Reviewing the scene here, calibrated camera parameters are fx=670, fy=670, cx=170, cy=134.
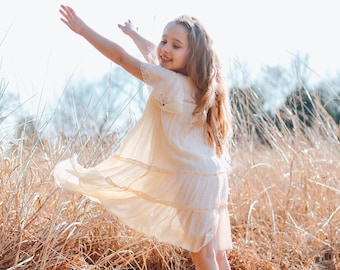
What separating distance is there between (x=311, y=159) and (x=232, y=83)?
2.20ft

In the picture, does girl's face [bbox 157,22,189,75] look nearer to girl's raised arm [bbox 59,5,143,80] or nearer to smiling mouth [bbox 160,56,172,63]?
smiling mouth [bbox 160,56,172,63]

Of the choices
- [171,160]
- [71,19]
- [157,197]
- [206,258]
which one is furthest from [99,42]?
[206,258]

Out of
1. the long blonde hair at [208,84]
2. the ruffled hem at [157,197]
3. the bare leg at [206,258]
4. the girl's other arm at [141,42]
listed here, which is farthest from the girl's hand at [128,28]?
the bare leg at [206,258]

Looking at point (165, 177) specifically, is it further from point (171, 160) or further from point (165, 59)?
point (165, 59)

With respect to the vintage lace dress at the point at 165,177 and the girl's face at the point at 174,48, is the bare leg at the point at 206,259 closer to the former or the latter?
the vintage lace dress at the point at 165,177

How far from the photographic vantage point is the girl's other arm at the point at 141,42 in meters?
2.92

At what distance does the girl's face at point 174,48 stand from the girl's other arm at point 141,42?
22 cm

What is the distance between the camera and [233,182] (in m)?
4.10

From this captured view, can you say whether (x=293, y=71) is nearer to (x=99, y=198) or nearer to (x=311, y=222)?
(x=311, y=222)

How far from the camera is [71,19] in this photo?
259 centimetres

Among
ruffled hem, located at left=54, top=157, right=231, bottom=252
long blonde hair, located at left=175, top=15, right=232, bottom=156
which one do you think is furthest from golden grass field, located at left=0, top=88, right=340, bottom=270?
long blonde hair, located at left=175, top=15, right=232, bottom=156

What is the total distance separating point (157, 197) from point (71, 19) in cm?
76

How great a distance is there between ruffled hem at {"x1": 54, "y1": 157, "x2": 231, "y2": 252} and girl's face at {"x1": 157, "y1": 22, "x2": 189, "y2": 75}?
0.42 m

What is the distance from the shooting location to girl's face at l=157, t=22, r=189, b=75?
264 centimetres
